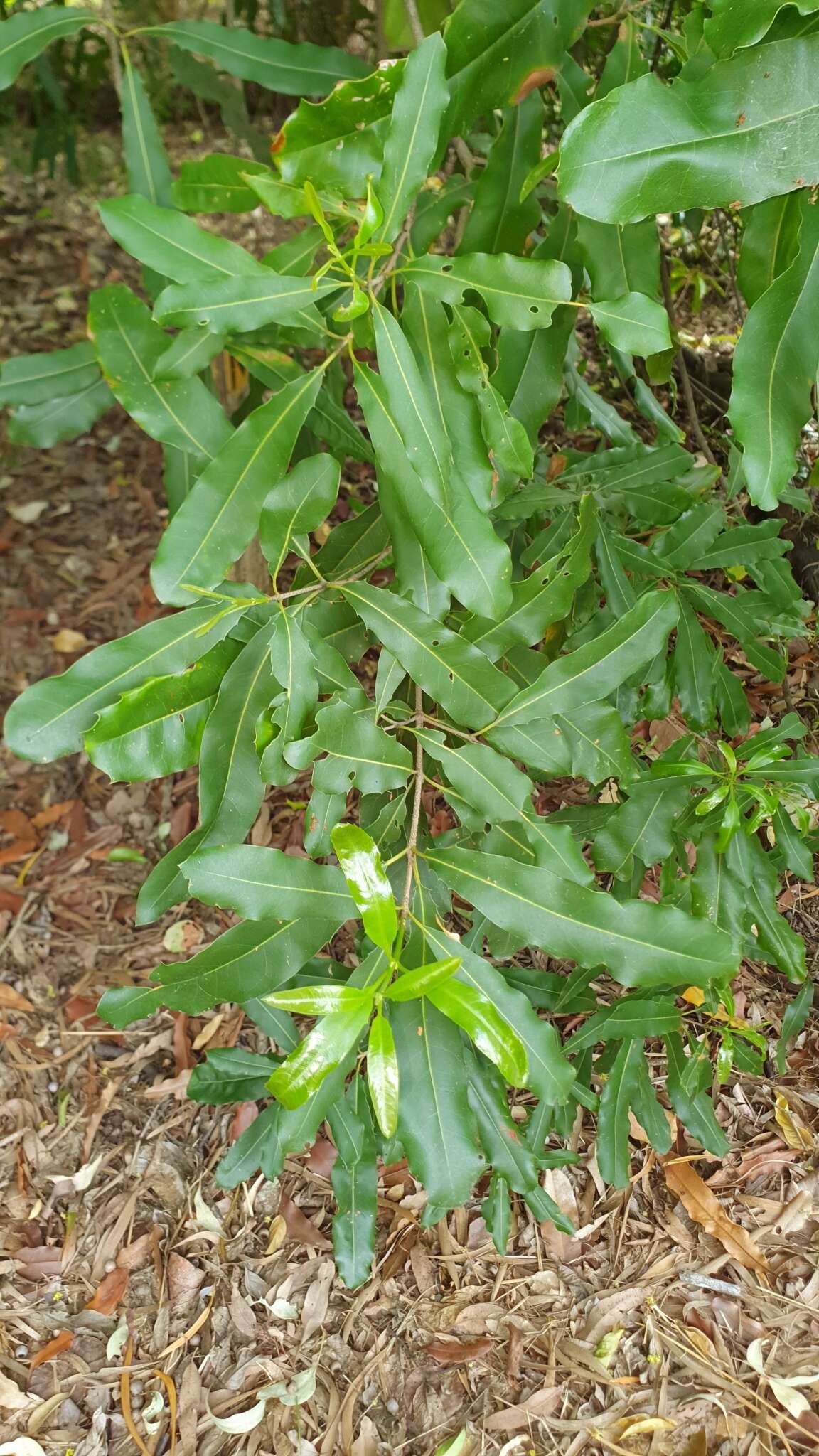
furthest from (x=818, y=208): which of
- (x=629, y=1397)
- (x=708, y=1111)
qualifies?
(x=629, y=1397)

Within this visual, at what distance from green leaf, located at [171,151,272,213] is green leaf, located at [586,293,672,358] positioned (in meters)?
0.51

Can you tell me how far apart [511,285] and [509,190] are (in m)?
0.31

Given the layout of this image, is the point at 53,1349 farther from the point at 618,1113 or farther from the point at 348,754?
the point at 348,754

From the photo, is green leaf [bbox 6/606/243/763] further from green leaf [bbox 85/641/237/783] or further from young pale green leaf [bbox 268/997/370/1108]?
young pale green leaf [bbox 268/997/370/1108]

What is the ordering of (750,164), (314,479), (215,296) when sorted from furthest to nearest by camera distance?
(314,479) < (215,296) < (750,164)

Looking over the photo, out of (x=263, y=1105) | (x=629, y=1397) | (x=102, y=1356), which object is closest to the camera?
(x=629, y=1397)

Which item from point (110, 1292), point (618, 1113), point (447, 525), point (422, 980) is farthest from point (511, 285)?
point (110, 1292)

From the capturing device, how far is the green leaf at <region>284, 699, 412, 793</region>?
3.40 feet

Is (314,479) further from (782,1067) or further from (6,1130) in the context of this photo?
(6,1130)

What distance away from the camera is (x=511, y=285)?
1.01m

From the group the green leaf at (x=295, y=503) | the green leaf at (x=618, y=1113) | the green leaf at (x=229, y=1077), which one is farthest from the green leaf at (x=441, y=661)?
the green leaf at (x=229, y=1077)

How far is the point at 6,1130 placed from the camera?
1.99m

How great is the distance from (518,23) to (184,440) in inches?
24.6

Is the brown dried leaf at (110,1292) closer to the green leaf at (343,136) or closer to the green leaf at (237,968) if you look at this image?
the green leaf at (237,968)
